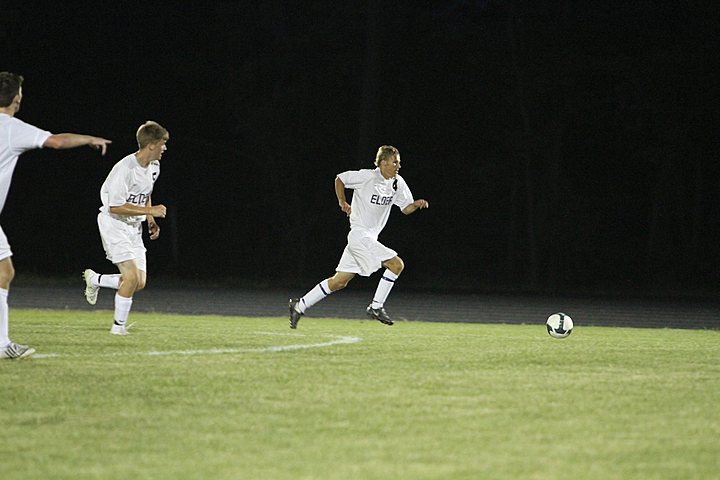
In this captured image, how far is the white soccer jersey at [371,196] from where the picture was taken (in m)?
13.7

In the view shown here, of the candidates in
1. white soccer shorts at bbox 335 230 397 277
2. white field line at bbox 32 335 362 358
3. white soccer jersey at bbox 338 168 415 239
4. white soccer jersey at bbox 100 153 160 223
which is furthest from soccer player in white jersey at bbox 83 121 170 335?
white soccer jersey at bbox 338 168 415 239

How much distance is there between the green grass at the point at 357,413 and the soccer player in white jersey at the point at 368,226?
3.30 meters

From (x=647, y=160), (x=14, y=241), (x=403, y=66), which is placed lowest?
(x=14, y=241)

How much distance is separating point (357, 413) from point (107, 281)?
763 cm

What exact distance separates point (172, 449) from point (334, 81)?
3904cm

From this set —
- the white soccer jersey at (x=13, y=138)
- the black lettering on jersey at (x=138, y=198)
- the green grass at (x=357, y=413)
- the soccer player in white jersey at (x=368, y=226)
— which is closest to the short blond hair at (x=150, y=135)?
the black lettering on jersey at (x=138, y=198)

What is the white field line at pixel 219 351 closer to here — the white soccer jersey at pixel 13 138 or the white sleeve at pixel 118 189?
the white soccer jersey at pixel 13 138

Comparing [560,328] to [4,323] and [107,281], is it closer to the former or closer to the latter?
[107,281]

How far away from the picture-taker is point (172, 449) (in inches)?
205

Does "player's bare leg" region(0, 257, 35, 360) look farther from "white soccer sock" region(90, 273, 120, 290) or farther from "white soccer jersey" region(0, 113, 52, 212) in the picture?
"white soccer sock" region(90, 273, 120, 290)

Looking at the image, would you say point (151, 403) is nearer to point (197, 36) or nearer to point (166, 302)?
point (166, 302)

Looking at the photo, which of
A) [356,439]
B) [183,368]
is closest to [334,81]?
[183,368]

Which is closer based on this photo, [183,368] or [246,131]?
[183,368]

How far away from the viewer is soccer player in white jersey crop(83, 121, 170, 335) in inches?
A: 464
